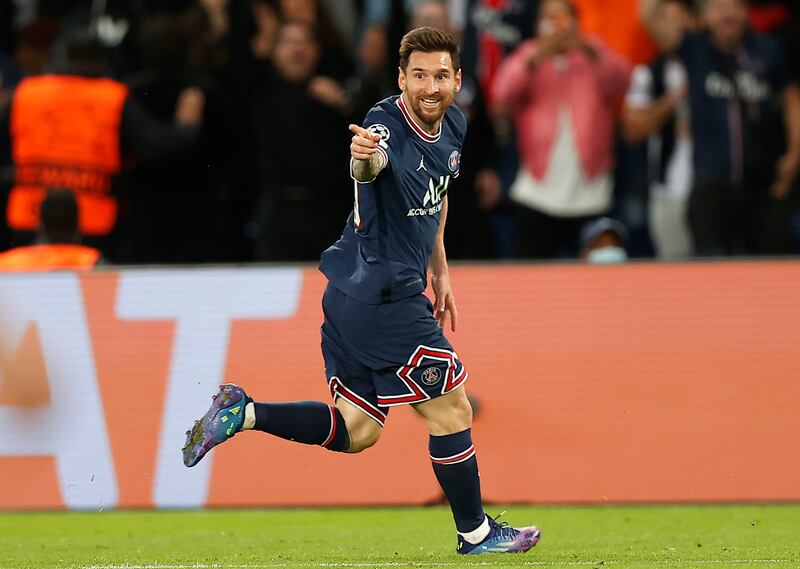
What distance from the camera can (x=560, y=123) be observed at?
1012 centimetres

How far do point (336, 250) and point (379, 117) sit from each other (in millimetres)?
626

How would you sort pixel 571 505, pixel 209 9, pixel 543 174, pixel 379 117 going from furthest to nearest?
pixel 209 9
pixel 543 174
pixel 571 505
pixel 379 117

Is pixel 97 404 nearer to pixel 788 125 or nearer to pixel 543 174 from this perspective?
pixel 543 174

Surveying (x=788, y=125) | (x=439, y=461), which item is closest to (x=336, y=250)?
(x=439, y=461)

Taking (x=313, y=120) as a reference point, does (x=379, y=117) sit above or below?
above

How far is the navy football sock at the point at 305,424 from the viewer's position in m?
6.26

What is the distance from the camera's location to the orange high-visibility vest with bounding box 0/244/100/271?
348 inches

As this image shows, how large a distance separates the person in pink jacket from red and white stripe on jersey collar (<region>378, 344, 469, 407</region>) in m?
4.18

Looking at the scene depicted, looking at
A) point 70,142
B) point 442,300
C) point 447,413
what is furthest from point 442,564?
point 70,142

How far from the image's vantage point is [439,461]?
6102 mm

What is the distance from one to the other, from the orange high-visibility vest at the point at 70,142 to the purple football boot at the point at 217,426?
12.8 ft

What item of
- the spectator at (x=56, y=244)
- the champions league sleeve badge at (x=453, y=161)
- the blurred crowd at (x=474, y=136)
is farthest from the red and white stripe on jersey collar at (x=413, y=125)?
the blurred crowd at (x=474, y=136)

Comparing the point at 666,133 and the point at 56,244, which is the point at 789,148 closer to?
the point at 666,133

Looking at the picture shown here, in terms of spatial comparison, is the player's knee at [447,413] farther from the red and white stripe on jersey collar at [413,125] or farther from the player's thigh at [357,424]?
the red and white stripe on jersey collar at [413,125]
